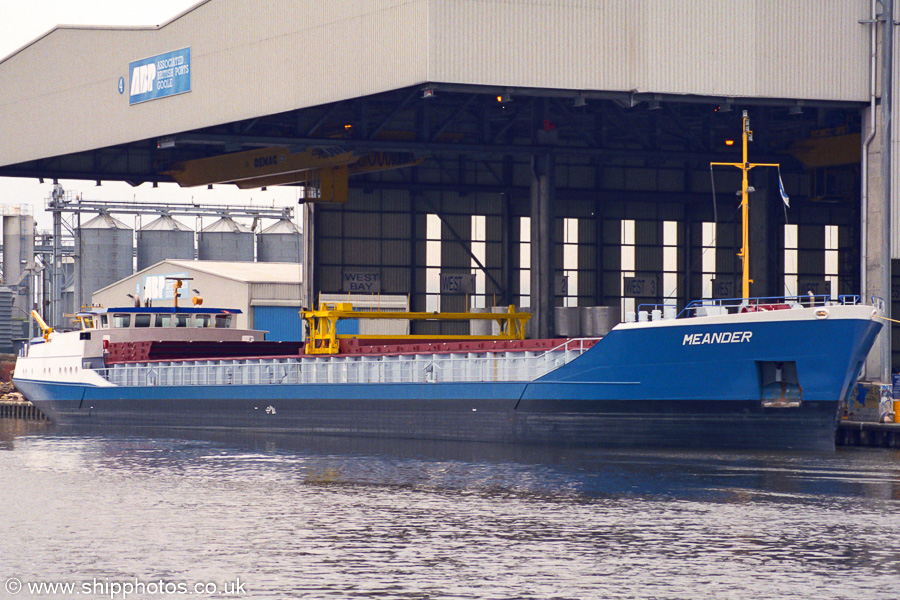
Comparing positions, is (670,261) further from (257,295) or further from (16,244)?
(16,244)

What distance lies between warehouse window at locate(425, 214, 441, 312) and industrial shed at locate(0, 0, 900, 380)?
103 mm

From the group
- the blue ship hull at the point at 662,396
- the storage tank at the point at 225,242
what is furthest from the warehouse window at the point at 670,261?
the storage tank at the point at 225,242

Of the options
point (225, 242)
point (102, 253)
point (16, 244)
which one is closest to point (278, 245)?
point (225, 242)

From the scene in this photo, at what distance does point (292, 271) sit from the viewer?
255 ft

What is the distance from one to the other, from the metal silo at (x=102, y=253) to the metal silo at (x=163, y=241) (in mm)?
1441

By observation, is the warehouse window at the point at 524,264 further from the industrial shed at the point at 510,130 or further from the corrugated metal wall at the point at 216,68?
the corrugated metal wall at the point at 216,68

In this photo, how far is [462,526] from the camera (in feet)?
72.4

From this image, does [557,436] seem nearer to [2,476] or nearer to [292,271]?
[2,476]

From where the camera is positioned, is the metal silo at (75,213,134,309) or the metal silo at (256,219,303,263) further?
the metal silo at (256,219,303,263)

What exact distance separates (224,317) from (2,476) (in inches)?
790

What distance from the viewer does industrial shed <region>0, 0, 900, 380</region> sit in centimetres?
4012

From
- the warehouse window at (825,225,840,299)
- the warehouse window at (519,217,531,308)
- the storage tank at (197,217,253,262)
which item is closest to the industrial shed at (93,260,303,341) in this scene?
the warehouse window at (519,217,531,308)

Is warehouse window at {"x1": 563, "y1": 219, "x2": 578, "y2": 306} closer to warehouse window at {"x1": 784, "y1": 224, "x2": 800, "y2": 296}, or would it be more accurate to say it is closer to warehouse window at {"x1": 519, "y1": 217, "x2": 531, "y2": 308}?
warehouse window at {"x1": 519, "y1": 217, "x2": 531, "y2": 308}

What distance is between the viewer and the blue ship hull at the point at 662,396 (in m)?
29.5
